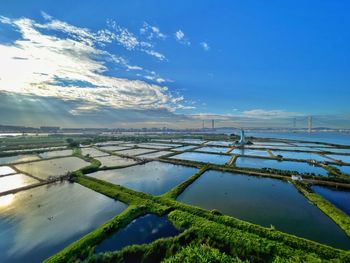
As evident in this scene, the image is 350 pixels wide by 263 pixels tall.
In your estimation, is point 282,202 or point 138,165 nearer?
point 282,202

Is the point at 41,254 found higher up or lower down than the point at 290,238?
lower down

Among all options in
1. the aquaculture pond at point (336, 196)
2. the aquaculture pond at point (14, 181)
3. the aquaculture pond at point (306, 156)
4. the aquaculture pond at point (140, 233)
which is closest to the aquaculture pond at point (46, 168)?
the aquaculture pond at point (14, 181)

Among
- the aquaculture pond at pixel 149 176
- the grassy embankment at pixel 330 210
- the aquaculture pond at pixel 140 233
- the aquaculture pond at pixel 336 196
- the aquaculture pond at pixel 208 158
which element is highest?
the aquaculture pond at pixel 208 158

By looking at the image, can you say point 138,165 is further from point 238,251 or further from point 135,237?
point 238,251

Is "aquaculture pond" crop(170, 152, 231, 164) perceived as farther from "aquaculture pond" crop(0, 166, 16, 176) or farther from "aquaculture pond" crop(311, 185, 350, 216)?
"aquaculture pond" crop(0, 166, 16, 176)

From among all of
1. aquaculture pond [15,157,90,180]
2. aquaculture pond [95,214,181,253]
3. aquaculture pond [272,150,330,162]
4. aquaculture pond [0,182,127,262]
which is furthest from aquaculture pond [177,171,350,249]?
aquaculture pond [272,150,330,162]

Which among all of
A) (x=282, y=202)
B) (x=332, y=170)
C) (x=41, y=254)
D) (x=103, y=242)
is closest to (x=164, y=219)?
(x=103, y=242)

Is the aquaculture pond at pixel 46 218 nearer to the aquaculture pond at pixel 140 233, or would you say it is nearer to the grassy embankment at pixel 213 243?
the grassy embankment at pixel 213 243
